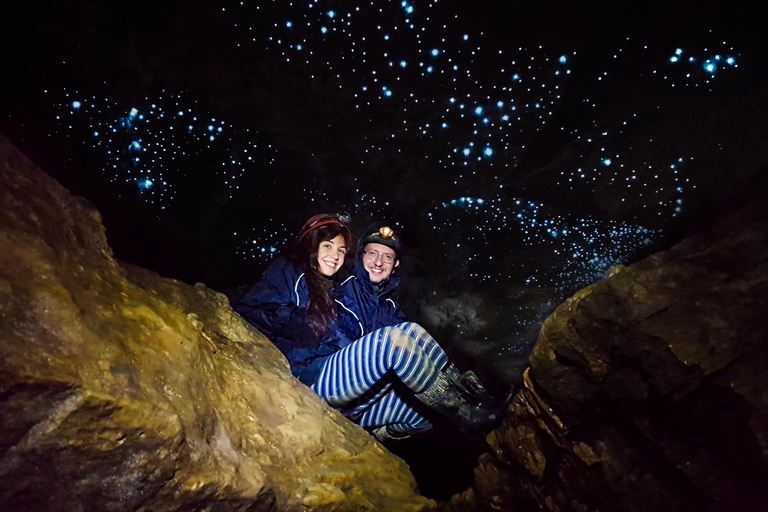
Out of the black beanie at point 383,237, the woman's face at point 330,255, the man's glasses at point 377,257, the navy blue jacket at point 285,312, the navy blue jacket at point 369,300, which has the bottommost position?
the navy blue jacket at point 285,312

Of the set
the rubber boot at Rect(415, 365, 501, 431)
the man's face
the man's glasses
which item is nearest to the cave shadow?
the rubber boot at Rect(415, 365, 501, 431)

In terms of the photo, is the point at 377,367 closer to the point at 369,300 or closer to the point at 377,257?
the point at 369,300

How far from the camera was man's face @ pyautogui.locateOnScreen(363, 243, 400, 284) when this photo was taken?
385 centimetres

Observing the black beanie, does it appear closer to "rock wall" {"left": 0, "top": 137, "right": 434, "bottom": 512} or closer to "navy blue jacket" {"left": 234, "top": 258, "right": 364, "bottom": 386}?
"navy blue jacket" {"left": 234, "top": 258, "right": 364, "bottom": 386}

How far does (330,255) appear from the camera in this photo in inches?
139

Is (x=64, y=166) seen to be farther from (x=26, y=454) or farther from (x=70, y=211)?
(x=26, y=454)

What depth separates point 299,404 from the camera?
2434 millimetres

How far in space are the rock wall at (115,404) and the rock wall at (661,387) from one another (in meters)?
1.25

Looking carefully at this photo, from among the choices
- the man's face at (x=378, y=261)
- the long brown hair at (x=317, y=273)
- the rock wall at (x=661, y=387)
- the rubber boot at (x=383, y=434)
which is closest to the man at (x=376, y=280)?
the man's face at (x=378, y=261)

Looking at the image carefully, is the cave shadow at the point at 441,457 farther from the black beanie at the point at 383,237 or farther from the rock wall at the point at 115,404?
the black beanie at the point at 383,237

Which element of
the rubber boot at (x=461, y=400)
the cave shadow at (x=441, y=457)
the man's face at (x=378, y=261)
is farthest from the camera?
the man's face at (x=378, y=261)

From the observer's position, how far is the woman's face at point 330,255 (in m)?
3.52

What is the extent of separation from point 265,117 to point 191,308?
7.39ft

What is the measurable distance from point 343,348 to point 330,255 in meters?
1.01
